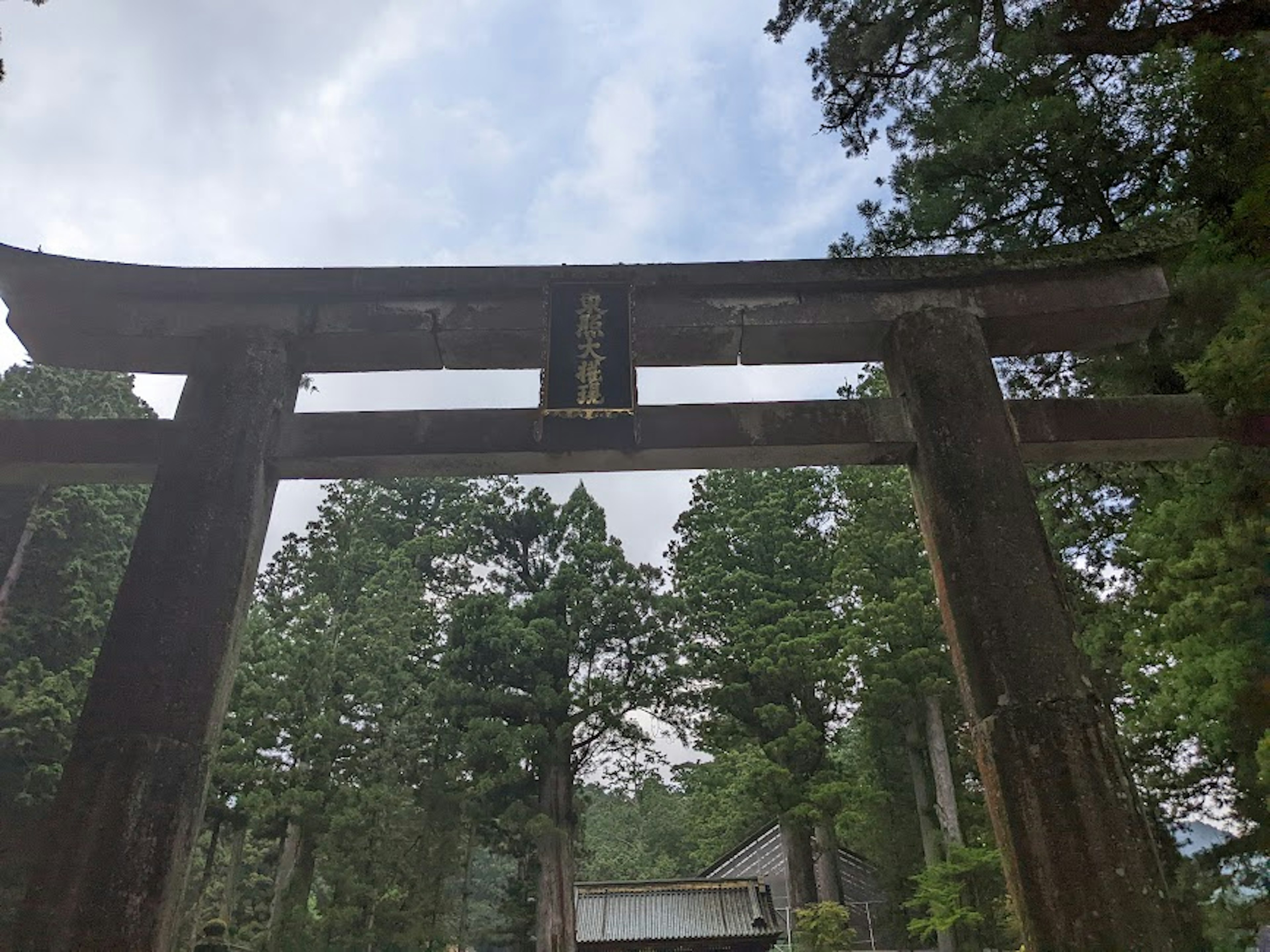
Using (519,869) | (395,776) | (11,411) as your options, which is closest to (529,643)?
(395,776)

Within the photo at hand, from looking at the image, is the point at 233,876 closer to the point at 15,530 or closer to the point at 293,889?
the point at 293,889

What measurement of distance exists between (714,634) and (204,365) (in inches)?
631

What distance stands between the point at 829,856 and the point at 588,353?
17.9 meters

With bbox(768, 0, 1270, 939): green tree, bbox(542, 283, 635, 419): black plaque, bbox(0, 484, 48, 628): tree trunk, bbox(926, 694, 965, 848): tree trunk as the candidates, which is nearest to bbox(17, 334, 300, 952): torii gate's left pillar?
bbox(542, 283, 635, 419): black plaque

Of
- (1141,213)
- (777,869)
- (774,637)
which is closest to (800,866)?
(774,637)

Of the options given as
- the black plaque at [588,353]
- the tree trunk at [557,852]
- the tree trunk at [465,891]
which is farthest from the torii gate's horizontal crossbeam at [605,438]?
the tree trunk at [465,891]

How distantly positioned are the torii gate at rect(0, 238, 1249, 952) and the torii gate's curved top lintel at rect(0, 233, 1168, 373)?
2 cm

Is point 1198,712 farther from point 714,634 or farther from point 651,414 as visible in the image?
point 714,634

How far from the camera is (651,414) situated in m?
4.94

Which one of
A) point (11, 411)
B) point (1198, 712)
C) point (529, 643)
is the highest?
point (11, 411)

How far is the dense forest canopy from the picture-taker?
5379mm

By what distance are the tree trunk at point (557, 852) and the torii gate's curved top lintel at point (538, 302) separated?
1398 centimetres

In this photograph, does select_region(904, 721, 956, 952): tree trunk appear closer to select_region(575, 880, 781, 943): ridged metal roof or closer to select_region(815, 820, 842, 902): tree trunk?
select_region(815, 820, 842, 902): tree trunk

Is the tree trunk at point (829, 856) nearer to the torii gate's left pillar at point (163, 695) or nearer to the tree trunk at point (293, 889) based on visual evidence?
the tree trunk at point (293, 889)
